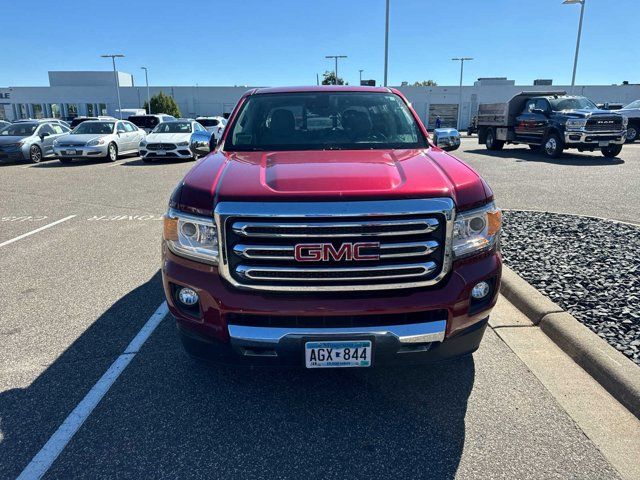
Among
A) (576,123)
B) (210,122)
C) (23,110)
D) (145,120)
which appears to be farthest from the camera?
(23,110)

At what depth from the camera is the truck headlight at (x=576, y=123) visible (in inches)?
614

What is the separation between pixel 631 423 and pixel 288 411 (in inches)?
78.1

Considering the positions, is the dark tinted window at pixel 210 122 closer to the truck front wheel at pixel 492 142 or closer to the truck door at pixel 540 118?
the truck front wheel at pixel 492 142

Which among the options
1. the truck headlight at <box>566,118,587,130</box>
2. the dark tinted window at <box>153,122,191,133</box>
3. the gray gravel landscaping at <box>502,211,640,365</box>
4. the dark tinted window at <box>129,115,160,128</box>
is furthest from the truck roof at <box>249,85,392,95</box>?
the dark tinted window at <box>129,115,160,128</box>

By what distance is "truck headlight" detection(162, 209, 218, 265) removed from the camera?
265 centimetres

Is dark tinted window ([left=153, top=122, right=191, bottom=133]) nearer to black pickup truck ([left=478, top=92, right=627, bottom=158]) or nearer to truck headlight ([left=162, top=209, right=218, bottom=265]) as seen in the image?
black pickup truck ([left=478, top=92, right=627, bottom=158])

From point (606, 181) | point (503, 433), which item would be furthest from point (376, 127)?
point (606, 181)

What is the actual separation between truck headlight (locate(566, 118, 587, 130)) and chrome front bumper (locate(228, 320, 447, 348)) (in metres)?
15.7

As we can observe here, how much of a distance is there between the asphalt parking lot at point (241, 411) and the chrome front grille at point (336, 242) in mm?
851

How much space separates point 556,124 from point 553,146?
0.77m

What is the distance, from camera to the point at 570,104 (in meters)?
17.0

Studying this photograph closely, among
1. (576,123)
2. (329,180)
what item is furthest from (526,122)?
(329,180)

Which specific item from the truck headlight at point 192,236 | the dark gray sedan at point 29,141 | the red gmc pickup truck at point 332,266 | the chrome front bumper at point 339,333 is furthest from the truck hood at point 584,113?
the dark gray sedan at point 29,141

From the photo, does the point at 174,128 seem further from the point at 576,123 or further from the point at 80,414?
the point at 80,414
